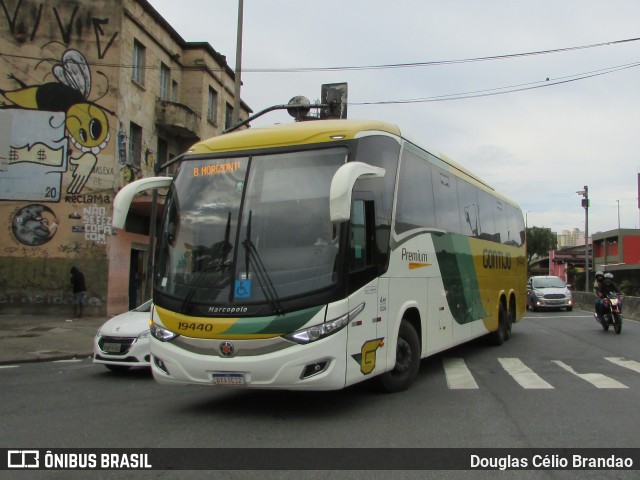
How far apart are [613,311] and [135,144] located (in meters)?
17.1

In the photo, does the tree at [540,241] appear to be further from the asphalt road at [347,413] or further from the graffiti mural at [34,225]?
the asphalt road at [347,413]

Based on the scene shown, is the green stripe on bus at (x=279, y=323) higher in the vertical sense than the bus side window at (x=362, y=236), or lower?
lower

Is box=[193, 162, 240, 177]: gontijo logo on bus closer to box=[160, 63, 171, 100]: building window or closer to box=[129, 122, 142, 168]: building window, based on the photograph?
box=[129, 122, 142, 168]: building window

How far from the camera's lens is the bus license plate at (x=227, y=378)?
6.15 meters

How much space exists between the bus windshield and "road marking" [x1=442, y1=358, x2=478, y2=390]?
339 cm

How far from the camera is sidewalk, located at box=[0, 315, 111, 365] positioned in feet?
40.6

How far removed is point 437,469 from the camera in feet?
15.7

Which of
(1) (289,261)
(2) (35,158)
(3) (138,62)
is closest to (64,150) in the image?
(2) (35,158)

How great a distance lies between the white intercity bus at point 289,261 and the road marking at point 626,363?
15.0 feet

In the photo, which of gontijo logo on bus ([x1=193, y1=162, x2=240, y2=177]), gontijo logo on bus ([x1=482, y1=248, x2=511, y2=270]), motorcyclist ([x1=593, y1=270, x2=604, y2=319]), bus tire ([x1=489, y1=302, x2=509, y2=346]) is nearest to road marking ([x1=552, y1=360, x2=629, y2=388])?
gontijo logo on bus ([x1=482, y1=248, x2=511, y2=270])

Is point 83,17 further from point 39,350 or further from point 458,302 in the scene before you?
point 458,302

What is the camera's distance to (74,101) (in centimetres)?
2041

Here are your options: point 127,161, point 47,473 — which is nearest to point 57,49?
point 127,161

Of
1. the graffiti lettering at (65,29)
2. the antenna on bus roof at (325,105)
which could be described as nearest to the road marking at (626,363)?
the antenna on bus roof at (325,105)
